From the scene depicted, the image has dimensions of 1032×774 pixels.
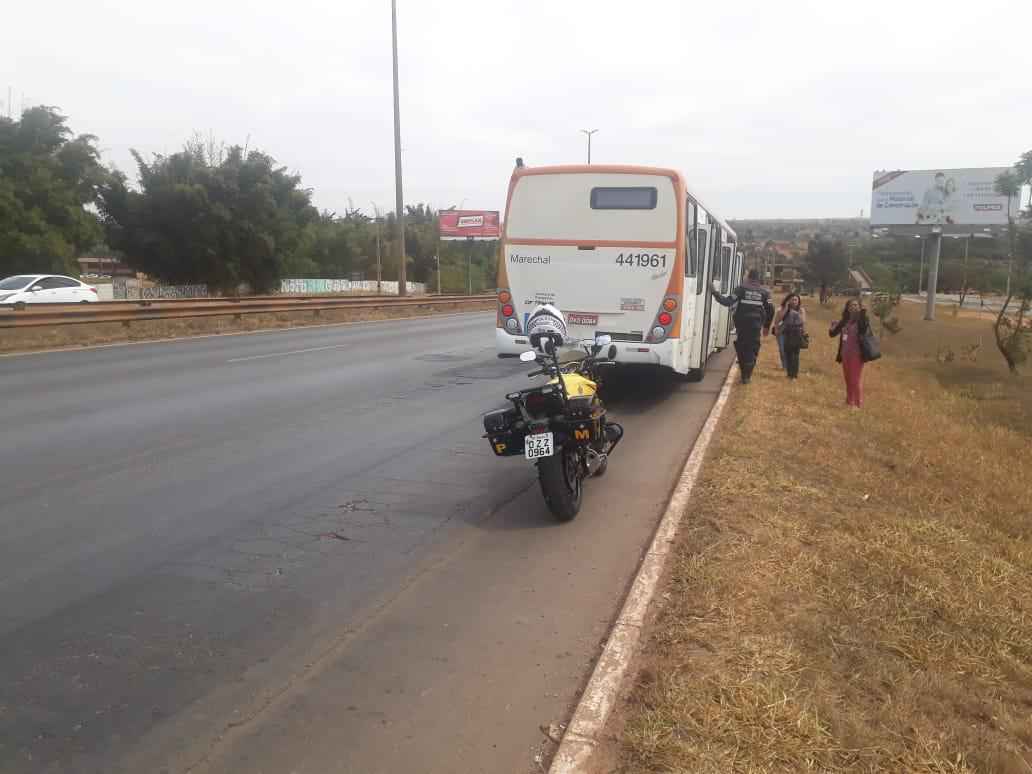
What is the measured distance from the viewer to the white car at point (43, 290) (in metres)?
22.9

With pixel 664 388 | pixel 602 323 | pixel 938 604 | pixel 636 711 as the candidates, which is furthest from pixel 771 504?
pixel 664 388

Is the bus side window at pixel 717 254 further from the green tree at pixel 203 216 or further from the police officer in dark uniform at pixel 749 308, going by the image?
the green tree at pixel 203 216

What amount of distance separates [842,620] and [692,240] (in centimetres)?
765

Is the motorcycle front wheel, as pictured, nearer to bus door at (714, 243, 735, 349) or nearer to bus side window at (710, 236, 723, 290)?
bus side window at (710, 236, 723, 290)

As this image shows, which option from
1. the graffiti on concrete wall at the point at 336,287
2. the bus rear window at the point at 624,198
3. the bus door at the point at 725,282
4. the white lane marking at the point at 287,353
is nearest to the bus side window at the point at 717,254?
the bus door at the point at 725,282

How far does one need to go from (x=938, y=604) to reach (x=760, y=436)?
426 centimetres

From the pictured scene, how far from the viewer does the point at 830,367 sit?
16.8 metres

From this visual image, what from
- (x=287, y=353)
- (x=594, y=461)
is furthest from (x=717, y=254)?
(x=594, y=461)

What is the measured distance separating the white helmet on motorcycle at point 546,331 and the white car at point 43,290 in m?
20.8

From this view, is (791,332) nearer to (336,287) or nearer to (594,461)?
(594,461)

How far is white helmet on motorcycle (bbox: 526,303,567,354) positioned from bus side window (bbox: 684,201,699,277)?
482cm

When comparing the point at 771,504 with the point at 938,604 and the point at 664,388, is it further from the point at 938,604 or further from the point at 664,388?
the point at 664,388

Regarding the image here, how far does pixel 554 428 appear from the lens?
591 centimetres

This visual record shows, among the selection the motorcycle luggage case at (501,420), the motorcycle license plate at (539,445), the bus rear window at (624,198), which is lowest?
the motorcycle license plate at (539,445)
